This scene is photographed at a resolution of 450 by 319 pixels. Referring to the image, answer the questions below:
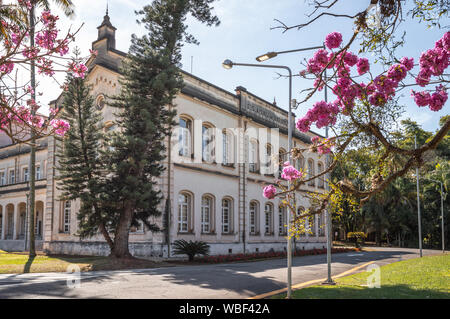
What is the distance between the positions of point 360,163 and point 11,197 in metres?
34.7

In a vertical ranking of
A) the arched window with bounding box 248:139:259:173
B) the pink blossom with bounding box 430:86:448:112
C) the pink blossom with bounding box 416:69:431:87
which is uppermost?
the arched window with bounding box 248:139:259:173

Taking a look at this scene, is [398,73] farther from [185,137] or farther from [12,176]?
[12,176]

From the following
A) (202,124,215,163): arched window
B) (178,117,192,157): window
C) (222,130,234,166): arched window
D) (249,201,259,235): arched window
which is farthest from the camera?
(249,201,259,235): arched window

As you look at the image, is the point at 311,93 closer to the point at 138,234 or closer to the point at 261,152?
the point at 138,234

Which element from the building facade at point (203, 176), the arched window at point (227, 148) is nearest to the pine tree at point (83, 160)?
the building facade at point (203, 176)

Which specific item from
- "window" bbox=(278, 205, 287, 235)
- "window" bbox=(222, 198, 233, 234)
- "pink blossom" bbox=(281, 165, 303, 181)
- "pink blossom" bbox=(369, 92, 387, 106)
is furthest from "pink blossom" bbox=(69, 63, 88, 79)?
"window" bbox=(278, 205, 287, 235)

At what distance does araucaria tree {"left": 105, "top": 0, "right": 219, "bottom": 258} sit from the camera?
1784 centimetres

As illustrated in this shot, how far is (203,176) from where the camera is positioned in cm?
2438

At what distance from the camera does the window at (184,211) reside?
22.8 m

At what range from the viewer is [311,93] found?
6984 mm

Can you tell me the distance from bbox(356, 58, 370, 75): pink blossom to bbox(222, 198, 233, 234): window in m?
20.0

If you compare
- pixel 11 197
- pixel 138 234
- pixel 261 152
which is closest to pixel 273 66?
pixel 138 234

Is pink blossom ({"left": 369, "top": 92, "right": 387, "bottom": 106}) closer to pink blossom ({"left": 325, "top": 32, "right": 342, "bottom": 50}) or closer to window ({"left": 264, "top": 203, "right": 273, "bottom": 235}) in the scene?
pink blossom ({"left": 325, "top": 32, "right": 342, "bottom": 50})

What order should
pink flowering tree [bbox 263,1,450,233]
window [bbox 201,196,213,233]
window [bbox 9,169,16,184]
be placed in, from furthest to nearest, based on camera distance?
window [bbox 9,169,16,184] → window [bbox 201,196,213,233] → pink flowering tree [bbox 263,1,450,233]
